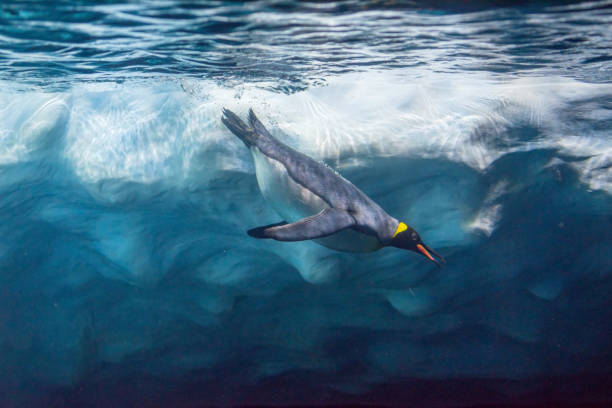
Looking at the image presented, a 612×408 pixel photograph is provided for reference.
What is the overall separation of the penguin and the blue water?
5.11 feet

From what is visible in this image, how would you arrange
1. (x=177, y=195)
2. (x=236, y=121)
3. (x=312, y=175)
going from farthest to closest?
(x=177, y=195), (x=236, y=121), (x=312, y=175)

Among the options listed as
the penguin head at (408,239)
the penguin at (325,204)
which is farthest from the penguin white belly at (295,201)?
the penguin head at (408,239)

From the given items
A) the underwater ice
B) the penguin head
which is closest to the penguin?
the penguin head

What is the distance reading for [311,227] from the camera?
4.04 metres

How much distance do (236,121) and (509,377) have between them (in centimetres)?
878

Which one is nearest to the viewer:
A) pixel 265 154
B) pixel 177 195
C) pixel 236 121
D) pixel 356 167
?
pixel 265 154

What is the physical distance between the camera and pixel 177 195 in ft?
23.7

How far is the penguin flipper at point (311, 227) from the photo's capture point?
12.3ft

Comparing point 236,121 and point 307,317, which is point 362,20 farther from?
point 307,317

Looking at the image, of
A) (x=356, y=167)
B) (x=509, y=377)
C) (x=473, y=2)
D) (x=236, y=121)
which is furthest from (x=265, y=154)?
(x=509, y=377)

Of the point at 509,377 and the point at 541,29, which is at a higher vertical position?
the point at 541,29

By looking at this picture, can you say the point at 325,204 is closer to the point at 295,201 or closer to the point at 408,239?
the point at 295,201

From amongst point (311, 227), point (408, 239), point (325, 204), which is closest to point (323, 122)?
point (325, 204)

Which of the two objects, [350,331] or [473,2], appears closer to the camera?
[473,2]
